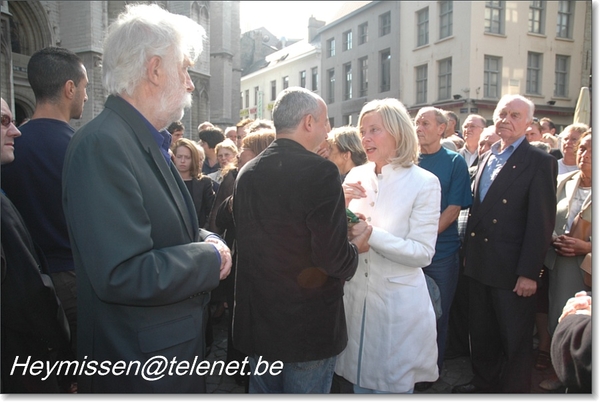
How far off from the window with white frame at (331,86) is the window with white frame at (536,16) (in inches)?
559

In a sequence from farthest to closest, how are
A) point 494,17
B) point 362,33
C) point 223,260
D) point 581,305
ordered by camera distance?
1. point 362,33
2. point 494,17
3. point 223,260
4. point 581,305

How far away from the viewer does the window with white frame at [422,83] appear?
2361 cm

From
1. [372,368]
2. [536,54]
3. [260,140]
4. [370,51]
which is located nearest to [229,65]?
[370,51]

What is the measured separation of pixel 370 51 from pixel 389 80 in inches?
107

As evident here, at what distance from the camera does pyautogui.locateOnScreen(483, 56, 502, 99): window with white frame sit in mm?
20234

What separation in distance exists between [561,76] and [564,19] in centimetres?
252

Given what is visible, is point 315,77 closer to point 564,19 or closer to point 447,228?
point 564,19

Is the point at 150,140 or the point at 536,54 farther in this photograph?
the point at 536,54

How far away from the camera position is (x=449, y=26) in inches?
828

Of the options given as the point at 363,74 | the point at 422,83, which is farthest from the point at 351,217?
the point at 363,74

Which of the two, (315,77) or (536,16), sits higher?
(536,16)

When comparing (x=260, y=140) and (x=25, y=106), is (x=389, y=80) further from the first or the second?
(x=260, y=140)

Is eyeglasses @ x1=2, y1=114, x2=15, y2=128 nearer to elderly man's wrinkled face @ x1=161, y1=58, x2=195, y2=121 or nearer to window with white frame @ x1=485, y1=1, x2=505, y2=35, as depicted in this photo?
elderly man's wrinkled face @ x1=161, y1=58, x2=195, y2=121

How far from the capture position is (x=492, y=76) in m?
20.5
